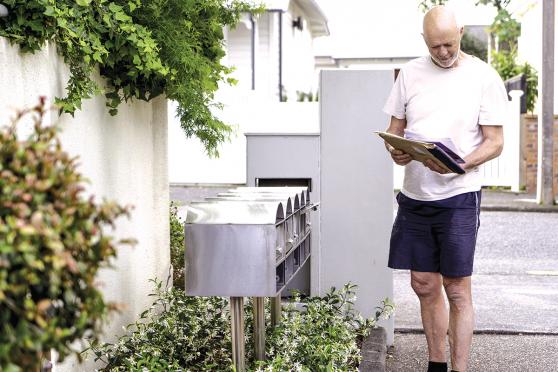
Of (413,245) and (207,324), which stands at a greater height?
(413,245)

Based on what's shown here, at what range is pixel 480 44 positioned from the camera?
147 feet

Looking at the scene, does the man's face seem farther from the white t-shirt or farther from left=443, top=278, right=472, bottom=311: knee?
left=443, top=278, right=472, bottom=311: knee

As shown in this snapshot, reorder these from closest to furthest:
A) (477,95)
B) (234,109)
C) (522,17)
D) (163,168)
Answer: (477,95) < (163,168) < (234,109) < (522,17)

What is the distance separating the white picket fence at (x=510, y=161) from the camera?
1930 cm

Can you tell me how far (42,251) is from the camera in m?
1.99

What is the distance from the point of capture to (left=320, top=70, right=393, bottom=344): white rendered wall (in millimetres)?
6031

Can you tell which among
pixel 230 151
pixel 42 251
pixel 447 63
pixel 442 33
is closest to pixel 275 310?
pixel 447 63

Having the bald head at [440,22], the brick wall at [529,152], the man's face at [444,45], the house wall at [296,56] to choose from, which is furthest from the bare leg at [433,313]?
the house wall at [296,56]

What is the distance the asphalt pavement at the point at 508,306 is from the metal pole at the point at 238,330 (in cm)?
159

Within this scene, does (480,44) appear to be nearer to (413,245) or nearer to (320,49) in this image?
(320,49)

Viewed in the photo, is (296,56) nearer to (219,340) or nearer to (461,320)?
(219,340)

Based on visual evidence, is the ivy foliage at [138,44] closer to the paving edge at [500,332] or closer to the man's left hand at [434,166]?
the man's left hand at [434,166]

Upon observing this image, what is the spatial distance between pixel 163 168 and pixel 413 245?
193 cm

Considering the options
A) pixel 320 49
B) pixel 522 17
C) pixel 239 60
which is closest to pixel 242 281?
pixel 239 60
